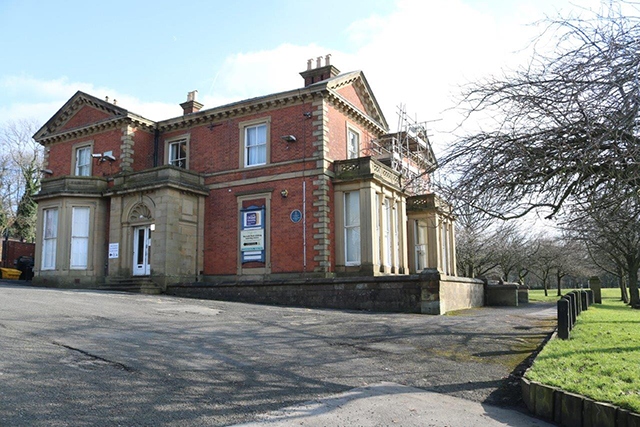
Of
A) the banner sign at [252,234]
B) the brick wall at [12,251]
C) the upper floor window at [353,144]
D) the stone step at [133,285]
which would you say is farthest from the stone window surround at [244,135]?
the brick wall at [12,251]

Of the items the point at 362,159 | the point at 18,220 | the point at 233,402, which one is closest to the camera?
the point at 233,402

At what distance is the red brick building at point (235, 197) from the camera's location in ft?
74.2

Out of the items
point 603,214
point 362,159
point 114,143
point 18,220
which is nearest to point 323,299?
point 362,159

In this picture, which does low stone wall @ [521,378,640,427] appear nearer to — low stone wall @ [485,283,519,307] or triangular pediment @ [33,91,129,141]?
low stone wall @ [485,283,519,307]

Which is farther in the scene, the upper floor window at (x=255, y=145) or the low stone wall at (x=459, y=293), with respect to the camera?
the upper floor window at (x=255, y=145)

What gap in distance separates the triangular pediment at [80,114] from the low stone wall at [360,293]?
11283 mm

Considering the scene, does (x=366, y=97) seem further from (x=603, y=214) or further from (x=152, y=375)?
(x=152, y=375)

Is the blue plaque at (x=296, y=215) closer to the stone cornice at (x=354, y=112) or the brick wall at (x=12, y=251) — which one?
the stone cornice at (x=354, y=112)

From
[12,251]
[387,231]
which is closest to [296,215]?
[387,231]

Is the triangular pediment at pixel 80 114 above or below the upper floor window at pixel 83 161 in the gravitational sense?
above

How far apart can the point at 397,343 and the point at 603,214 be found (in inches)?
170

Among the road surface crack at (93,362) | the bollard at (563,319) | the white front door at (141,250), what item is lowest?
the road surface crack at (93,362)

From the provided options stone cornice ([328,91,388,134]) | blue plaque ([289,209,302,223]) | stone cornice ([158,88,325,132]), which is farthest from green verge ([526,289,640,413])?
stone cornice ([158,88,325,132])

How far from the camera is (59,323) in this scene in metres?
10.0
